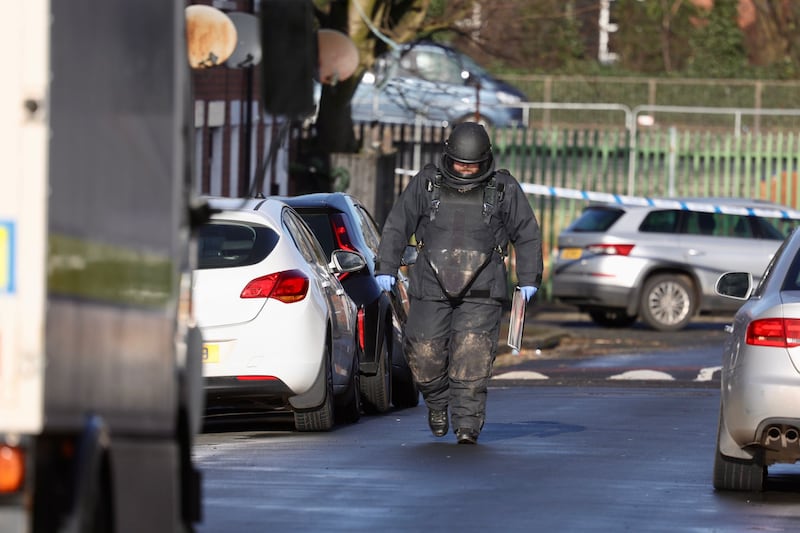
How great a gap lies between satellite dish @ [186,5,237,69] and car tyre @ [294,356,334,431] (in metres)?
5.81

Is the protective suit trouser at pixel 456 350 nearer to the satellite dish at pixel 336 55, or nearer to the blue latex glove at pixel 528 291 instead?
the blue latex glove at pixel 528 291

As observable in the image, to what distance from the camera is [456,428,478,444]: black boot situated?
12.4 meters

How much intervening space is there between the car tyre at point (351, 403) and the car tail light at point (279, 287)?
138 centimetres

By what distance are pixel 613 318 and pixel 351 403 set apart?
13.5 metres

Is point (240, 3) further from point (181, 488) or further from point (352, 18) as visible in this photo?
point (181, 488)

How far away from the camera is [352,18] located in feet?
88.2

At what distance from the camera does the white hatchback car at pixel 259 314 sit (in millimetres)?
12422

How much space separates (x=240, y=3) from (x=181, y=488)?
68.5 feet

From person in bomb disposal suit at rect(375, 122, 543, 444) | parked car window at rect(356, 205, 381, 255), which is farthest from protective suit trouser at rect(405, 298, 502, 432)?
parked car window at rect(356, 205, 381, 255)

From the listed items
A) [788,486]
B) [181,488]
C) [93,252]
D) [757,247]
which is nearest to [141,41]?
[93,252]

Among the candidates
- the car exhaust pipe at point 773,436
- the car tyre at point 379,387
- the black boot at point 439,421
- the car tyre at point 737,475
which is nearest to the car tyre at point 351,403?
the car tyre at point 379,387

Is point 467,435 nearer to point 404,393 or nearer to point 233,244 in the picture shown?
point 233,244

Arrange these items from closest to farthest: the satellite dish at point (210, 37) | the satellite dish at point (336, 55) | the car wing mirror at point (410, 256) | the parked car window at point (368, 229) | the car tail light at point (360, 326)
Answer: the car wing mirror at point (410, 256), the car tail light at point (360, 326), the parked car window at point (368, 229), the satellite dish at point (210, 37), the satellite dish at point (336, 55)

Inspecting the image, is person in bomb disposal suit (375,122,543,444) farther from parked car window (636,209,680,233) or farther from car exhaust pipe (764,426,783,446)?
parked car window (636,209,680,233)
